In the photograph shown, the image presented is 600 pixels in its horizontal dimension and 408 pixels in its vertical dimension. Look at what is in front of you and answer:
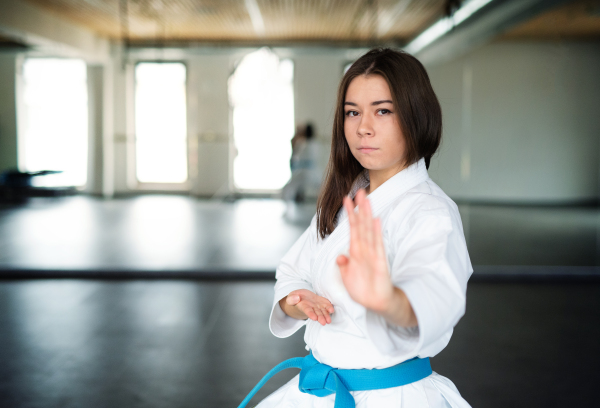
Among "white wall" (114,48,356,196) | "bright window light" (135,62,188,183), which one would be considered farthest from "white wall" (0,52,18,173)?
"bright window light" (135,62,188,183)

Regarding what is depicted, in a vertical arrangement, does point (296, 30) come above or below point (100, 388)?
above

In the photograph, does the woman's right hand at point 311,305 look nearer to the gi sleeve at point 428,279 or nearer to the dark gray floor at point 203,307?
the gi sleeve at point 428,279

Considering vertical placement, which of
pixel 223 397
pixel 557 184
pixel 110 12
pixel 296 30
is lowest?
pixel 223 397

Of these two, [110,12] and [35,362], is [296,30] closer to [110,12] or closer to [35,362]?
[110,12]

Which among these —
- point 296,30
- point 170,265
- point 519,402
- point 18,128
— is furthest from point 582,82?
point 18,128

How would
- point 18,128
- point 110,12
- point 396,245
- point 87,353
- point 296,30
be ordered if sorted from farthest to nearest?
1. point 110,12
2. point 296,30
3. point 18,128
4. point 87,353
5. point 396,245

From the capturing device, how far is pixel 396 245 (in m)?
0.81

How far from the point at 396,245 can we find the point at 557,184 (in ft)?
14.3

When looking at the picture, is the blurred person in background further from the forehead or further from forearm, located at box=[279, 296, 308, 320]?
the forehead

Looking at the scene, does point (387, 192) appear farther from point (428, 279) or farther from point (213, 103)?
point (213, 103)

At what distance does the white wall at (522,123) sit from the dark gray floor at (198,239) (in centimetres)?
25

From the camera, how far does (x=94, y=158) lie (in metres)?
4.78

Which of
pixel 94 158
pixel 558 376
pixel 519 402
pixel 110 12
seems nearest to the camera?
pixel 519 402

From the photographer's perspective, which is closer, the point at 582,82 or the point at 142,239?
the point at 582,82
